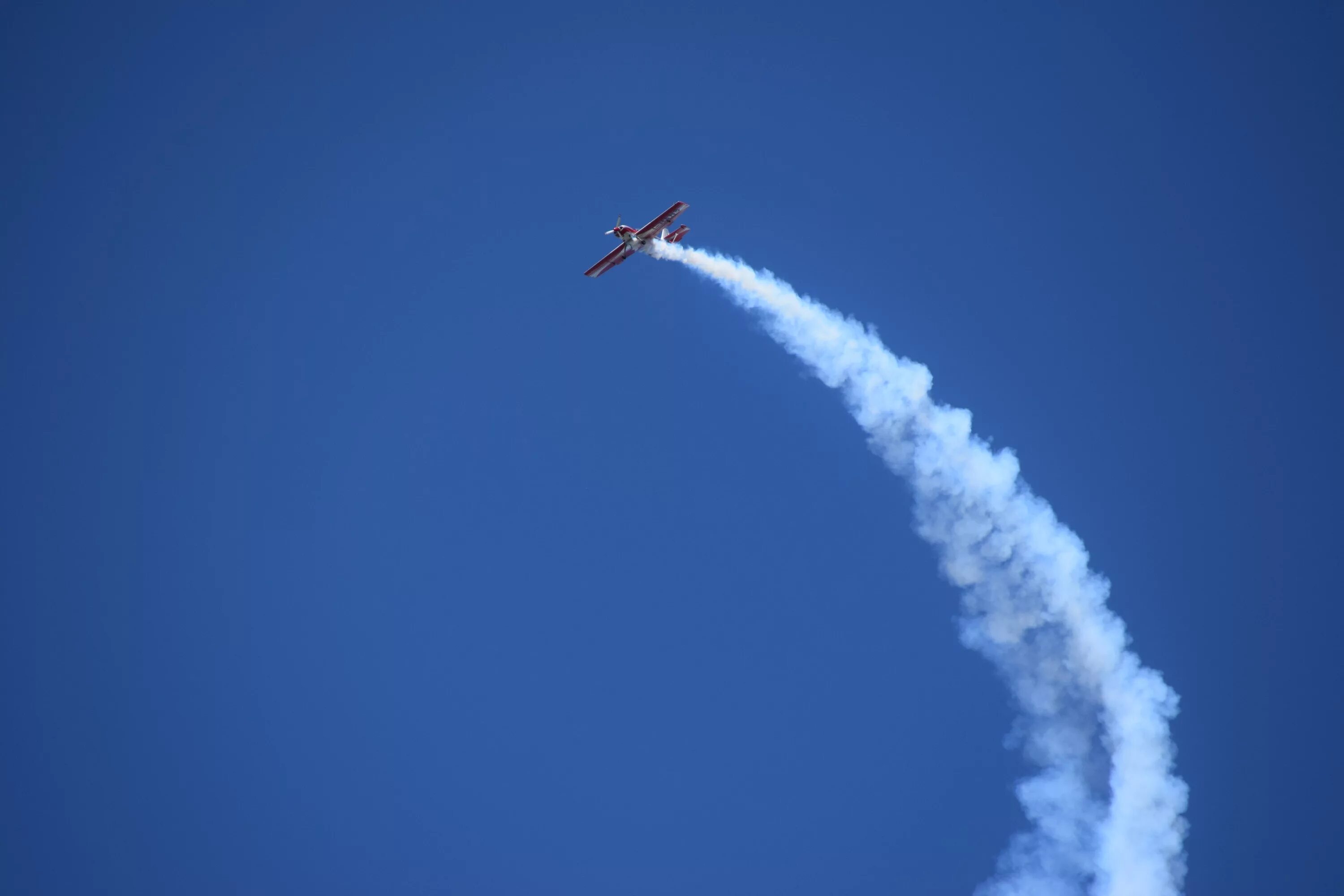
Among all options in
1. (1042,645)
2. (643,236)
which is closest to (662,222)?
(643,236)

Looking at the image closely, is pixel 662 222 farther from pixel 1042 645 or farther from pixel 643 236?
pixel 1042 645

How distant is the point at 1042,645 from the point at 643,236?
60.4 feet

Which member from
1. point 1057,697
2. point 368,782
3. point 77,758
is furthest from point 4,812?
point 1057,697

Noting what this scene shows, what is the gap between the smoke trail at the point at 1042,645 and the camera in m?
32.7

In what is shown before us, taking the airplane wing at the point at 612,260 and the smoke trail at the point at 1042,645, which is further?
the airplane wing at the point at 612,260

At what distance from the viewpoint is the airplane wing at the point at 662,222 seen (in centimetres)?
3481

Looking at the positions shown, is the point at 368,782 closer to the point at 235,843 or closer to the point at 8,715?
the point at 235,843

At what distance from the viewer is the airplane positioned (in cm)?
3506

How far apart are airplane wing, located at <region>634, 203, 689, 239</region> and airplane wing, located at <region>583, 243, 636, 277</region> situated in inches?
33.0

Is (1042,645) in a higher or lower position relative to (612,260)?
lower

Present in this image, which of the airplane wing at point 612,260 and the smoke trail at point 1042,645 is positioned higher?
the airplane wing at point 612,260

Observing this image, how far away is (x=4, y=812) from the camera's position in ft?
255

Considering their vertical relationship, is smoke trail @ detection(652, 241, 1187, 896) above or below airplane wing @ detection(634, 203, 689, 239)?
below

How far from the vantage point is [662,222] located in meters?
35.2
